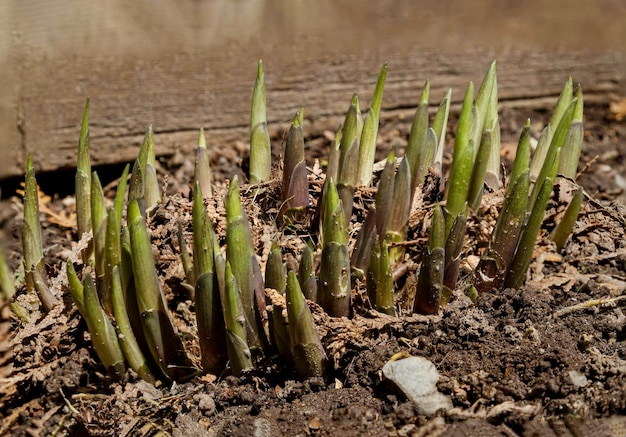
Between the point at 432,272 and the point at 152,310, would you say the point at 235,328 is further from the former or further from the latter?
the point at 432,272

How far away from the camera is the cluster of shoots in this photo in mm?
1453

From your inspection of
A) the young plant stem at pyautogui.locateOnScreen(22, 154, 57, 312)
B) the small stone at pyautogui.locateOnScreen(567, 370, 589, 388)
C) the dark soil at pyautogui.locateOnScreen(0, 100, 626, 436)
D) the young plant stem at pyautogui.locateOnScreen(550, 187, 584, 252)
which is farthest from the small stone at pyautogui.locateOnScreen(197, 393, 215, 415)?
the young plant stem at pyautogui.locateOnScreen(550, 187, 584, 252)

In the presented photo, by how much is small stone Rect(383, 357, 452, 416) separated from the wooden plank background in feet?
4.73

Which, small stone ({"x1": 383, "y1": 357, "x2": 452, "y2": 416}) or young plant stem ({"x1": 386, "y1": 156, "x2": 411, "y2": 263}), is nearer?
small stone ({"x1": 383, "y1": 357, "x2": 452, "y2": 416})

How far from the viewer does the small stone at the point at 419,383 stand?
1409 millimetres

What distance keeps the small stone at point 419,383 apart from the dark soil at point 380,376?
17 millimetres

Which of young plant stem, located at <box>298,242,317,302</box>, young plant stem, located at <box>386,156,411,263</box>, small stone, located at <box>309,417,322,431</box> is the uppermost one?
young plant stem, located at <box>386,156,411,263</box>

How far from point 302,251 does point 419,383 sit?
1.19ft

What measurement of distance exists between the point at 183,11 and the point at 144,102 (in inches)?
14.6

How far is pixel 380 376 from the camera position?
146cm

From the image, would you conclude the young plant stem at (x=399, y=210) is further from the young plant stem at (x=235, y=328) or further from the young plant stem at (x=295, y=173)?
the young plant stem at (x=235, y=328)

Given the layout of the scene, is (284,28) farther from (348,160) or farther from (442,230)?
(442,230)

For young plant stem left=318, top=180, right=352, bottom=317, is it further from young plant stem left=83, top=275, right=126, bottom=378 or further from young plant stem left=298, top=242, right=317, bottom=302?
young plant stem left=83, top=275, right=126, bottom=378

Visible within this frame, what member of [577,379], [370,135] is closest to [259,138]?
[370,135]
